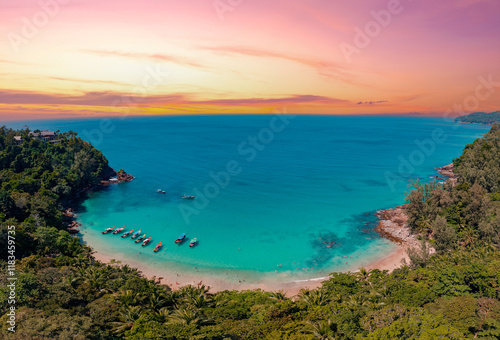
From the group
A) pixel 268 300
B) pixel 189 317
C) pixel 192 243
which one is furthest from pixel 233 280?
pixel 189 317

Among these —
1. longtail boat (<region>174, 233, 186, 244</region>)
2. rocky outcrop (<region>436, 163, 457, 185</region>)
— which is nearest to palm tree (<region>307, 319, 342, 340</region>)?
longtail boat (<region>174, 233, 186, 244</region>)

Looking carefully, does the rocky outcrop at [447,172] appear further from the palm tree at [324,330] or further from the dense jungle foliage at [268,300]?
the palm tree at [324,330]

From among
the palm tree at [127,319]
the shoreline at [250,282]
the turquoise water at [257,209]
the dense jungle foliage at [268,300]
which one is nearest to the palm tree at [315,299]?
the dense jungle foliage at [268,300]

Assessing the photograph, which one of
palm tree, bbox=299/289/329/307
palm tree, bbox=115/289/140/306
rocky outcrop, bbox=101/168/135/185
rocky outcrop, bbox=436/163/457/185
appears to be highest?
rocky outcrop, bbox=101/168/135/185

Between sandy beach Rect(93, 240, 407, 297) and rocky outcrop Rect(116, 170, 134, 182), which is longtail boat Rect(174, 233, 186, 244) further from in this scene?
rocky outcrop Rect(116, 170, 134, 182)

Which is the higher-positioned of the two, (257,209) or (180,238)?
(257,209)

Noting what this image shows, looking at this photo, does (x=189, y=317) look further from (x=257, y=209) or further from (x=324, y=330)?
(x=257, y=209)

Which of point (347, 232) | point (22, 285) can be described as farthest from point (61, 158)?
point (347, 232)

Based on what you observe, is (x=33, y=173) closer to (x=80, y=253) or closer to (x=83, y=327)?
(x=80, y=253)
